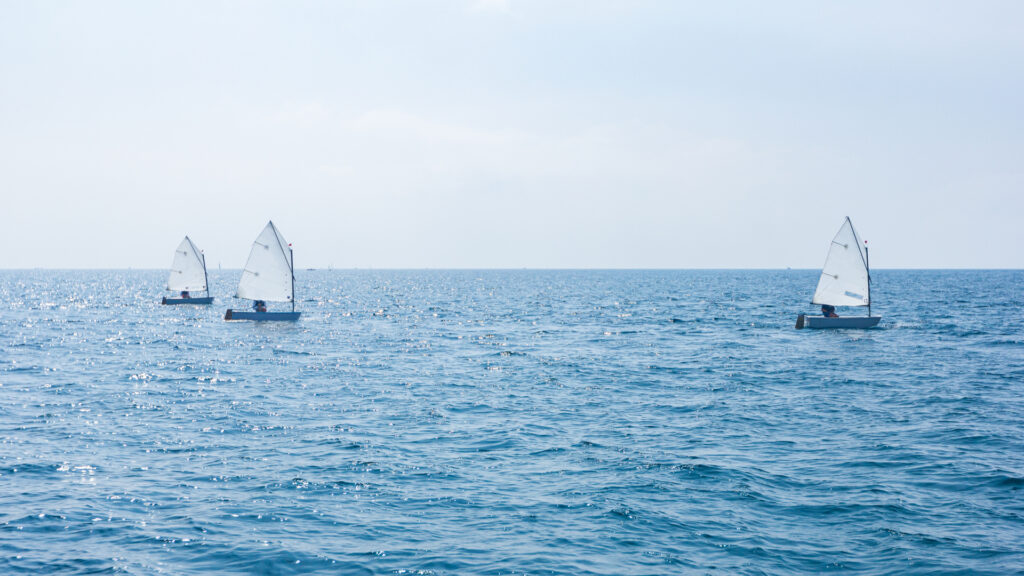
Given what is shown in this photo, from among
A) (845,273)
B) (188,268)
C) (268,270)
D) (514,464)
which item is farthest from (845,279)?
(188,268)

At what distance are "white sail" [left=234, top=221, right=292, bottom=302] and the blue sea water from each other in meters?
21.4

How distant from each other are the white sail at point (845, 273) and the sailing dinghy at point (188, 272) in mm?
75691

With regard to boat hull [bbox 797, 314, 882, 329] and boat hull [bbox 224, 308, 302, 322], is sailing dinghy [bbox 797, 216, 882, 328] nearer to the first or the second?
boat hull [bbox 797, 314, 882, 329]

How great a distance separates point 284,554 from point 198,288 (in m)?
94.8

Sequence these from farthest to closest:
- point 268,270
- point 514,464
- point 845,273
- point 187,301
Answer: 1. point 187,301
2. point 268,270
3. point 845,273
4. point 514,464

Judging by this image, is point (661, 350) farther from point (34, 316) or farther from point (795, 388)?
point (34, 316)

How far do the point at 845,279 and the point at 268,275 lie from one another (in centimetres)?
5199

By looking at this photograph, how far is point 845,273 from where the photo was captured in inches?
2381

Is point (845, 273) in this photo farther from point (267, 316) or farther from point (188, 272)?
point (188, 272)

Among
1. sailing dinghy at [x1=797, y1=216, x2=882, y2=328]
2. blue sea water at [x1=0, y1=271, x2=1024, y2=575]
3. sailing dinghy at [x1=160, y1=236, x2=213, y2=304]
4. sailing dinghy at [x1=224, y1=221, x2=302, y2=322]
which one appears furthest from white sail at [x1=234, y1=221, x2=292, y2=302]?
sailing dinghy at [x1=797, y1=216, x2=882, y2=328]

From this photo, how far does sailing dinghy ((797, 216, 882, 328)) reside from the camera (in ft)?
196

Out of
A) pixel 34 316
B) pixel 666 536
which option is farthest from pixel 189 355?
pixel 34 316

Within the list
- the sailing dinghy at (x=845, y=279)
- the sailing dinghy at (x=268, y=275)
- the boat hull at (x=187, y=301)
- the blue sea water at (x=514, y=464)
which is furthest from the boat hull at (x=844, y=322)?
the boat hull at (x=187, y=301)

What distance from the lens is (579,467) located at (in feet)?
68.8
